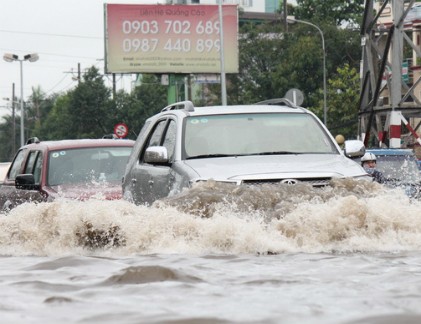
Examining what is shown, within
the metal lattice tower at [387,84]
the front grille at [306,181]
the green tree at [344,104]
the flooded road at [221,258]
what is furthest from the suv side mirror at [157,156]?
the green tree at [344,104]

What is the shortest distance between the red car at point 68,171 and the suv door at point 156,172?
5.28 feet

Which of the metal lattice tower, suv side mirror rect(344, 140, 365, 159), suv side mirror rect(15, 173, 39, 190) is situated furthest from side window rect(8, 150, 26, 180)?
the metal lattice tower

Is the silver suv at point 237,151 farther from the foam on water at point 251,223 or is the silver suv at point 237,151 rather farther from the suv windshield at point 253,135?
the foam on water at point 251,223

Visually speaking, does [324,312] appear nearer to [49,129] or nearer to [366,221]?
[366,221]

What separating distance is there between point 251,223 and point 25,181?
209 inches

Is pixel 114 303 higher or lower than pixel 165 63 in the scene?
lower

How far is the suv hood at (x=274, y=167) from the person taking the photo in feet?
33.2

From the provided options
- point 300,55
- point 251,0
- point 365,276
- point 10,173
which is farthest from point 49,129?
point 365,276

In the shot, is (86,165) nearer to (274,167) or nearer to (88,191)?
(88,191)

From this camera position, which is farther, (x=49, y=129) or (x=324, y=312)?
(x=49, y=129)

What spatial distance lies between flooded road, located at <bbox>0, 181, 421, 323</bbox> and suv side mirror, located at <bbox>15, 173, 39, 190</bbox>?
2.49 meters

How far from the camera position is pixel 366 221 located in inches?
378

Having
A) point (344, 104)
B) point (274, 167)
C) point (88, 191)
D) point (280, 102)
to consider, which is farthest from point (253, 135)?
point (344, 104)

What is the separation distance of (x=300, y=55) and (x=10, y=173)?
177ft
